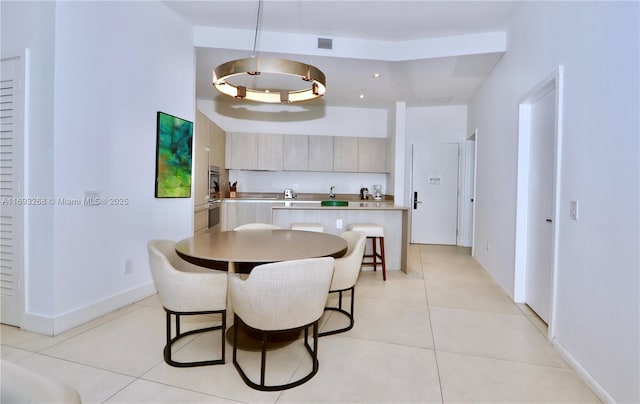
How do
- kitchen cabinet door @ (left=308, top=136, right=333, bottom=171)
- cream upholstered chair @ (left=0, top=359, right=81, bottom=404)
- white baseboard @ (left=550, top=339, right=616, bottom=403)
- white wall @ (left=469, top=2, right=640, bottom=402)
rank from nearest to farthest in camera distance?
cream upholstered chair @ (left=0, top=359, right=81, bottom=404) → white wall @ (left=469, top=2, right=640, bottom=402) → white baseboard @ (left=550, top=339, right=616, bottom=403) → kitchen cabinet door @ (left=308, top=136, right=333, bottom=171)

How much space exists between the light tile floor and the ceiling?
2958 millimetres

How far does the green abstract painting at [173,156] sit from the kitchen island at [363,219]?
1196 mm

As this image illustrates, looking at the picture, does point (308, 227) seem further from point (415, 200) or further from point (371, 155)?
point (415, 200)

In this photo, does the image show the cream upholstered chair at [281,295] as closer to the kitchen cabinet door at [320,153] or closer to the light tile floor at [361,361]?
the light tile floor at [361,361]

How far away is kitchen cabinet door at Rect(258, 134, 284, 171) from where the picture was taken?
6090 mm

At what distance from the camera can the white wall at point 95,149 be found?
93.3 inches

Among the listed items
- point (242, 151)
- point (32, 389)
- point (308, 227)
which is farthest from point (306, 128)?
point (32, 389)

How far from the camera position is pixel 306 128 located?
644 centimetres

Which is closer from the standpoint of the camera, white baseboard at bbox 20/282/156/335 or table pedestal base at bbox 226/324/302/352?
table pedestal base at bbox 226/324/302/352

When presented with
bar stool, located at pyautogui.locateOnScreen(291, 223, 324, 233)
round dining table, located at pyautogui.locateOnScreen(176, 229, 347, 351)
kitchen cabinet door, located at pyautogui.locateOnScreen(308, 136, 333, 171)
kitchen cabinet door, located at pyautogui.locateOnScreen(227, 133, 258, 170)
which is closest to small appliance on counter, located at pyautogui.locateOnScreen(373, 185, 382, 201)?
kitchen cabinet door, located at pyautogui.locateOnScreen(308, 136, 333, 171)

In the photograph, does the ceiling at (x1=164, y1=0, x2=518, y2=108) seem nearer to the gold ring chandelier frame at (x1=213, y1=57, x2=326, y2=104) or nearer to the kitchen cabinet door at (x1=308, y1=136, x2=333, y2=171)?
the gold ring chandelier frame at (x1=213, y1=57, x2=326, y2=104)

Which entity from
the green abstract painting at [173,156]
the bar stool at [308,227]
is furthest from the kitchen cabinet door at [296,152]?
the green abstract painting at [173,156]

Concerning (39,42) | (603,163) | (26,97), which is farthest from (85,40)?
(603,163)

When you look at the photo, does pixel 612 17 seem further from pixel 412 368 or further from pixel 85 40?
pixel 85 40
